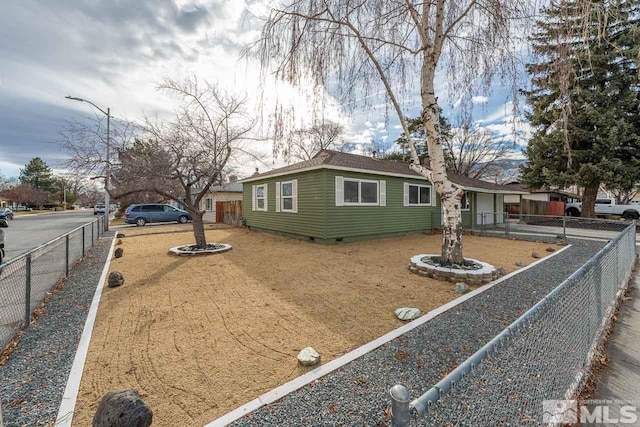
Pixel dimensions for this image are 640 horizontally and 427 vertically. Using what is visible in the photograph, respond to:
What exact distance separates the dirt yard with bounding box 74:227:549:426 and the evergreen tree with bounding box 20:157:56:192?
212 feet

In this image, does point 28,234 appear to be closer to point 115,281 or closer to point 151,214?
point 151,214

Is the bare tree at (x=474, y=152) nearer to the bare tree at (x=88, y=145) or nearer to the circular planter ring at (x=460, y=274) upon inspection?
the circular planter ring at (x=460, y=274)

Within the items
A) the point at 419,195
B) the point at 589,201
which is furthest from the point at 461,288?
the point at 589,201

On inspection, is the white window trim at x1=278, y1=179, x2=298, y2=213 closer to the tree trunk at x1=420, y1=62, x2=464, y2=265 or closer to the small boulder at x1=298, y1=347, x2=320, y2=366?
the tree trunk at x1=420, y1=62, x2=464, y2=265

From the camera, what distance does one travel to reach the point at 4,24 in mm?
2436

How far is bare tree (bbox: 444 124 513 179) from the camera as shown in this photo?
961 inches

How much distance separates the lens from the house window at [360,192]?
988 centimetres

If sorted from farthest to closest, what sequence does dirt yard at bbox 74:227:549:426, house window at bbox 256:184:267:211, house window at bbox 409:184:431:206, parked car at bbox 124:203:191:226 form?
parked car at bbox 124:203:191:226 → house window at bbox 256:184:267:211 → house window at bbox 409:184:431:206 → dirt yard at bbox 74:227:549:426

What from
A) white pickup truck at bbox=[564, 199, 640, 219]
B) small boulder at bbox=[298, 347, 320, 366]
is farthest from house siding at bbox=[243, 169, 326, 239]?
white pickup truck at bbox=[564, 199, 640, 219]

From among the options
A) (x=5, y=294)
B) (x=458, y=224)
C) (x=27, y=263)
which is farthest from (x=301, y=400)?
(x=458, y=224)

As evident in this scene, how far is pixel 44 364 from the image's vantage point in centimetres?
257

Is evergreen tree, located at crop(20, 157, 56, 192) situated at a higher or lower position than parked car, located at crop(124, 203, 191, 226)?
higher

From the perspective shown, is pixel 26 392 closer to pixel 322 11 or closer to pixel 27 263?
pixel 27 263

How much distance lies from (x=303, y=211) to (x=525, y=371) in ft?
27.8
